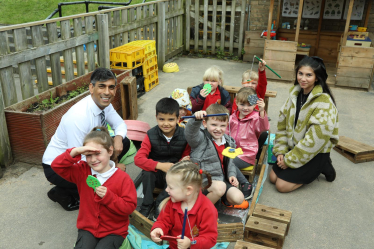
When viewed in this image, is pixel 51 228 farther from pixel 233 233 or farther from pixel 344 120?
pixel 344 120

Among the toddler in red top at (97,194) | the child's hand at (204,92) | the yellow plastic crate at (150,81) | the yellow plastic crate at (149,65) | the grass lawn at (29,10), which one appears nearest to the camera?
the toddler in red top at (97,194)

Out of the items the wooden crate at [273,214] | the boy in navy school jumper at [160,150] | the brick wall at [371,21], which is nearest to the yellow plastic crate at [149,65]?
the boy in navy school jumper at [160,150]

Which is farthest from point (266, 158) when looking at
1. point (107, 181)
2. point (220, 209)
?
point (107, 181)

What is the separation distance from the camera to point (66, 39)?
5.58 m

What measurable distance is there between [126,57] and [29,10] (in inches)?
400

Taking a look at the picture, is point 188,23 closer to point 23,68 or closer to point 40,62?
point 40,62

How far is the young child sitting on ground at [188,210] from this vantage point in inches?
100

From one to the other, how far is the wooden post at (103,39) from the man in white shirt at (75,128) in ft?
9.48

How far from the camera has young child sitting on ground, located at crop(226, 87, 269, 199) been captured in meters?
4.19

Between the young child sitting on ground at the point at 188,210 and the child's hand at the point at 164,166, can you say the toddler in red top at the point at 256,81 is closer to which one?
the child's hand at the point at 164,166

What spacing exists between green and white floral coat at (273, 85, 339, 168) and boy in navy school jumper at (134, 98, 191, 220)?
1.36 metres

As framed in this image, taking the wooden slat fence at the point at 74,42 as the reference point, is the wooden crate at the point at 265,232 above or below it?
below

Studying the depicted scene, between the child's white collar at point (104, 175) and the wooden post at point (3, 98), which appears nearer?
the child's white collar at point (104, 175)

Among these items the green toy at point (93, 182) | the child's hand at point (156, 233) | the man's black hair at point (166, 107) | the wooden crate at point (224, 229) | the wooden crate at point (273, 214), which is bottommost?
the wooden crate at point (224, 229)
